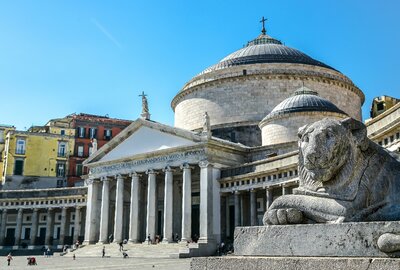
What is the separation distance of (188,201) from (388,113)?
52.7 feet

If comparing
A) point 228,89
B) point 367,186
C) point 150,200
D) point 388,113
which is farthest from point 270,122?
point 367,186

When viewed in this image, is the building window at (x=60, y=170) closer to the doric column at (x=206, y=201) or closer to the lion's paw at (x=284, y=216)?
the doric column at (x=206, y=201)

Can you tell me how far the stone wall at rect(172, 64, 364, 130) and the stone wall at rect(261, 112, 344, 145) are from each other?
506 centimetres

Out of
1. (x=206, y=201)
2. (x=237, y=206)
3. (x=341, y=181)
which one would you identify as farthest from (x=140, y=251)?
(x=341, y=181)

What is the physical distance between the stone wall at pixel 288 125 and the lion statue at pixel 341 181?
27684mm

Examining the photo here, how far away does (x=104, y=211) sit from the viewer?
38750mm

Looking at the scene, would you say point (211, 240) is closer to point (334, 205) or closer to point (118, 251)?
point (118, 251)

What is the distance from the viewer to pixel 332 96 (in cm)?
4125

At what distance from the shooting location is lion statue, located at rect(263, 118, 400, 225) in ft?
17.1

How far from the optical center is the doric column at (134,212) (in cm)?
3569

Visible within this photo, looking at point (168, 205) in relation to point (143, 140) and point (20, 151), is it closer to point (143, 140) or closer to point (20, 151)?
point (143, 140)

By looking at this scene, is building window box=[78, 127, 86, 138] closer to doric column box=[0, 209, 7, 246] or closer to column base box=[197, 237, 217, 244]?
doric column box=[0, 209, 7, 246]

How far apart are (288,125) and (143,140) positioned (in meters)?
11.2

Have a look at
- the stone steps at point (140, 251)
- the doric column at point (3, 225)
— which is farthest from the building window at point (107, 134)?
the stone steps at point (140, 251)
